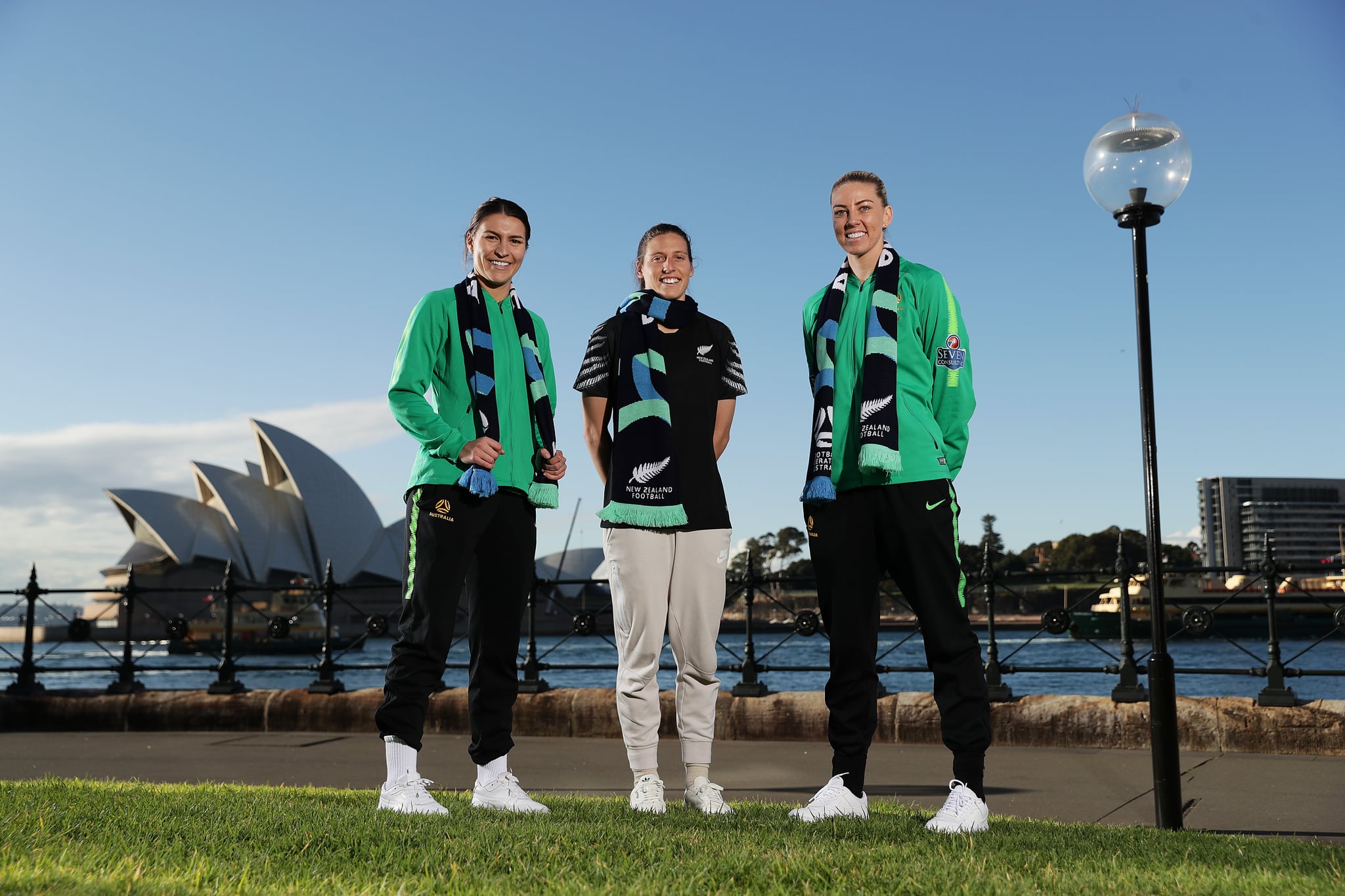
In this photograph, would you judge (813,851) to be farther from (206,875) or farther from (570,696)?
(570,696)

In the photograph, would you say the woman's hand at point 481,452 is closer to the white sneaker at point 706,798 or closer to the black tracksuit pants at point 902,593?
the black tracksuit pants at point 902,593

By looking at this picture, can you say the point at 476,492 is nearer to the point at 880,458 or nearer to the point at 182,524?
the point at 880,458

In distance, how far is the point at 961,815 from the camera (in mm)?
2723

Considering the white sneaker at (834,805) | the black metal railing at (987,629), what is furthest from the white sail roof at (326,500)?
the white sneaker at (834,805)

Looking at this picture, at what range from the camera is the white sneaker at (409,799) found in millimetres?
2887

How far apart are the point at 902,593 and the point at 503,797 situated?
56.1 inches

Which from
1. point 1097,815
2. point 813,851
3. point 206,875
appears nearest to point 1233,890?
point 813,851

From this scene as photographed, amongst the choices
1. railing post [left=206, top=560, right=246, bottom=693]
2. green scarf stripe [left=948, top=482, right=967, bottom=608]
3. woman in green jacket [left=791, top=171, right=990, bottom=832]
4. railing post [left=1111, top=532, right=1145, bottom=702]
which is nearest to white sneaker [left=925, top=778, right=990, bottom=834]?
woman in green jacket [left=791, top=171, right=990, bottom=832]

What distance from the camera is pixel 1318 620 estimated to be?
43.4m

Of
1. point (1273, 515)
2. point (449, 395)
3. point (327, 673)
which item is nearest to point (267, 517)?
point (327, 673)

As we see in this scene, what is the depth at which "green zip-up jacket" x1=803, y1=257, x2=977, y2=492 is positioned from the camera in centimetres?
288

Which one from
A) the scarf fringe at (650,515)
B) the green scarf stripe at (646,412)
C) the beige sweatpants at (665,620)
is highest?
the green scarf stripe at (646,412)

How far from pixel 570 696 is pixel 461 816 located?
3.49 metres

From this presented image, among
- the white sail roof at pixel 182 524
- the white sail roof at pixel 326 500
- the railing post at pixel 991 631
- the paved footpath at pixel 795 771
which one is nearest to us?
the paved footpath at pixel 795 771
